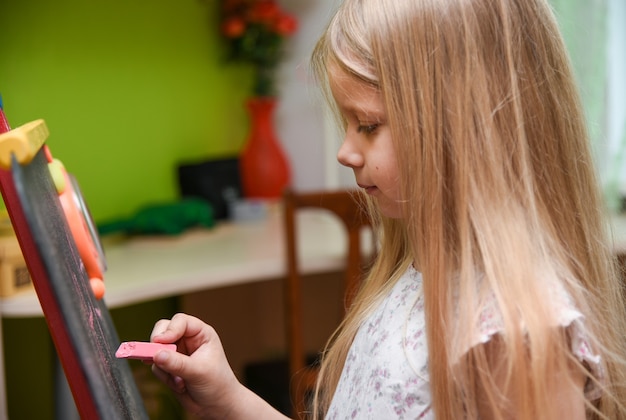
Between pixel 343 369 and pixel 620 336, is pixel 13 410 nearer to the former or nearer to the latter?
pixel 343 369

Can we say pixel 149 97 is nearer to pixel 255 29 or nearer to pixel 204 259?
pixel 255 29

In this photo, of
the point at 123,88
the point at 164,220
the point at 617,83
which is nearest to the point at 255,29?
the point at 123,88

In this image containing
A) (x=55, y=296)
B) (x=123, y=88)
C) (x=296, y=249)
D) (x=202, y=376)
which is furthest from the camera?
(x=123, y=88)

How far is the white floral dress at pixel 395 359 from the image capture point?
75 centimetres

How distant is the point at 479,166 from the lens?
0.77 metres

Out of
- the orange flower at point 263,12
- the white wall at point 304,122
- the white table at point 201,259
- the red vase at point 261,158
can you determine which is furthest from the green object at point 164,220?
the orange flower at point 263,12

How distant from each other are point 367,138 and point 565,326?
253mm

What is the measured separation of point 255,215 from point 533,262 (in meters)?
1.72

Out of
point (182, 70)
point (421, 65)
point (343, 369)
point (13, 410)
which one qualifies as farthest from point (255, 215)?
point (421, 65)

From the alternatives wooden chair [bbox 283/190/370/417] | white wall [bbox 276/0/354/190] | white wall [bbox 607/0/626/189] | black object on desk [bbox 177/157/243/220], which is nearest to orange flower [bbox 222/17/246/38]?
white wall [bbox 276/0/354/190]

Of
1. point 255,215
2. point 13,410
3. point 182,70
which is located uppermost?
point 182,70

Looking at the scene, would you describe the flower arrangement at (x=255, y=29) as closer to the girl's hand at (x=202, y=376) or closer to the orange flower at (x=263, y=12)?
the orange flower at (x=263, y=12)

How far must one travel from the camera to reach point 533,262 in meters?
0.76

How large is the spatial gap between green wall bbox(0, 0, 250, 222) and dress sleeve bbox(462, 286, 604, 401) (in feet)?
4.69
